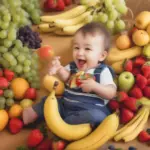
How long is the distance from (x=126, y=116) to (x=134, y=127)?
0.07 meters

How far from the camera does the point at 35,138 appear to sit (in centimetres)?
154

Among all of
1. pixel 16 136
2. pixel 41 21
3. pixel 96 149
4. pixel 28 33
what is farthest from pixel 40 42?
pixel 96 149

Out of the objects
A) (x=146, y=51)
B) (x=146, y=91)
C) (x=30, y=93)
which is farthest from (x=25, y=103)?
(x=146, y=51)

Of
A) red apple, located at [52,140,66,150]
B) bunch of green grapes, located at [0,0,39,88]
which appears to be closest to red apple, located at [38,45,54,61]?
bunch of green grapes, located at [0,0,39,88]

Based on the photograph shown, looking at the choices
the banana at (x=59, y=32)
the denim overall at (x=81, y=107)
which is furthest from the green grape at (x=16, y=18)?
the banana at (x=59, y=32)

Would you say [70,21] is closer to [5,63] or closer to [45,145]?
[5,63]

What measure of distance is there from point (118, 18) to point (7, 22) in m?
0.67

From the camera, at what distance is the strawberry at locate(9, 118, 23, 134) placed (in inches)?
64.4

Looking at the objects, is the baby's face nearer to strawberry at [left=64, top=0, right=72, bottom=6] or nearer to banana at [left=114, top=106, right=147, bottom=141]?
banana at [left=114, top=106, right=147, bottom=141]

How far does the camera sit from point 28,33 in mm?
1902

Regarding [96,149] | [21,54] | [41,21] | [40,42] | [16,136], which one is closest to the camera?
[96,149]

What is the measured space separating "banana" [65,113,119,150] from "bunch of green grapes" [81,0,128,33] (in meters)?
0.74

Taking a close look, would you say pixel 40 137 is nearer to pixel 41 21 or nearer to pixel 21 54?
pixel 21 54

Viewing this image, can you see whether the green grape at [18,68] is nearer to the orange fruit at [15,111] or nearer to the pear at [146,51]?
the orange fruit at [15,111]
